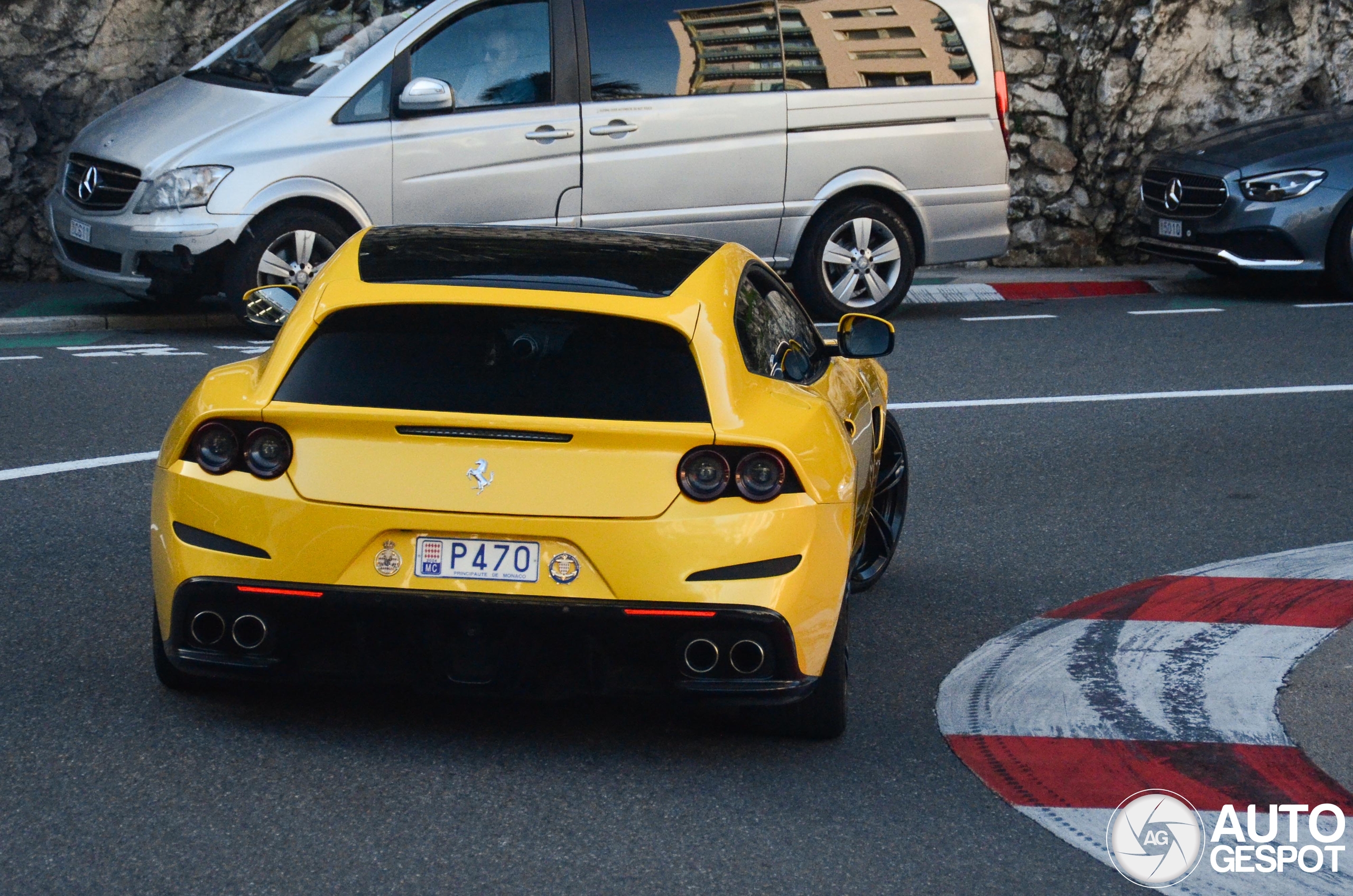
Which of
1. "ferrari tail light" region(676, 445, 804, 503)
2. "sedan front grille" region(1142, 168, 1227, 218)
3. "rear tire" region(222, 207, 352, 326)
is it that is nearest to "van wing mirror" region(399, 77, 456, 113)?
"rear tire" region(222, 207, 352, 326)

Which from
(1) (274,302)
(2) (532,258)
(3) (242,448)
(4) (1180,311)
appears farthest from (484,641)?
(4) (1180,311)

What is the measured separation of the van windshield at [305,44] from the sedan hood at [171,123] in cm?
21

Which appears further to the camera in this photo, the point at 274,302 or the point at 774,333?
the point at 274,302

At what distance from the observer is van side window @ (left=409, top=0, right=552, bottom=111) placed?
11.9 metres

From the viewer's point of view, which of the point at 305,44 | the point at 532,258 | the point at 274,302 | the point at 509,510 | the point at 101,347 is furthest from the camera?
the point at 305,44

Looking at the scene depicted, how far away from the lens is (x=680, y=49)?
1245 cm

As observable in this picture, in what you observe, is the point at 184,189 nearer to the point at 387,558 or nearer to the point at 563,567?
the point at 387,558

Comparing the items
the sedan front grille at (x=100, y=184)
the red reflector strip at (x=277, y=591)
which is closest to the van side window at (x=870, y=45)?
the sedan front grille at (x=100, y=184)

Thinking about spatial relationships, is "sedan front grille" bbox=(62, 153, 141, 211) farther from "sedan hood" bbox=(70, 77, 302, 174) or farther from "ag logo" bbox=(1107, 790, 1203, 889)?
"ag logo" bbox=(1107, 790, 1203, 889)

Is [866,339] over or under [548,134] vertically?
under

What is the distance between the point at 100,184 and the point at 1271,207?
8.67 meters

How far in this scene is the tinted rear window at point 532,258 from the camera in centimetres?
487

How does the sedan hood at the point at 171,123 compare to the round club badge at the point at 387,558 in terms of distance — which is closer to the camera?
the round club badge at the point at 387,558

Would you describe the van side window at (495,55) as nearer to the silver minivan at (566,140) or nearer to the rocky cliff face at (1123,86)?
the silver minivan at (566,140)
